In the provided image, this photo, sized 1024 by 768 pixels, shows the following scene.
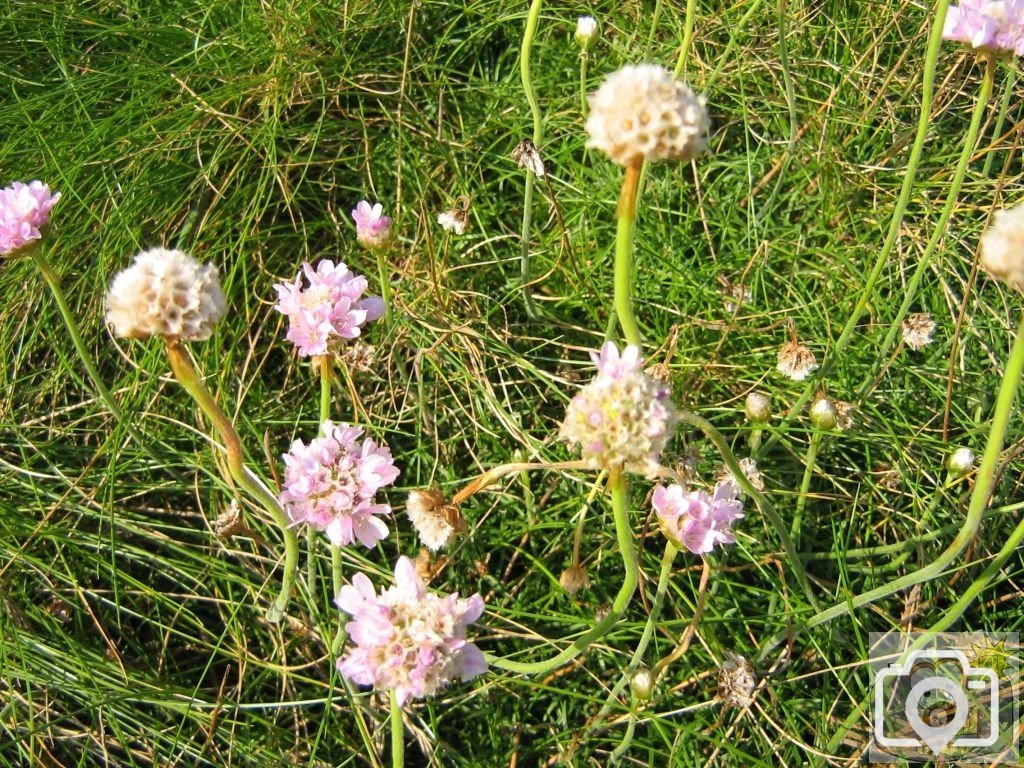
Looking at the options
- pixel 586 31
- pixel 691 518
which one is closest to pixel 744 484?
pixel 691 518

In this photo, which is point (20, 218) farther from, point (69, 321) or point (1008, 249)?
point (1008, 249)

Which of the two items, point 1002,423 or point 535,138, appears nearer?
point 1002,423

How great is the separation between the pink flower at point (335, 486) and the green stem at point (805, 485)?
603mm

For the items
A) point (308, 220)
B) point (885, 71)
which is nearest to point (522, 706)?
point (308, 220)

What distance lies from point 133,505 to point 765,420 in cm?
104

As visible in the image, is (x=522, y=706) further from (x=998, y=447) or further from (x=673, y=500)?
(x=998, y=447)

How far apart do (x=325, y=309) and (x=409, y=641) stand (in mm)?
426

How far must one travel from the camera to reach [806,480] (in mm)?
1287

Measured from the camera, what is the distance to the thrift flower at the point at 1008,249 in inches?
Answer: 28.6

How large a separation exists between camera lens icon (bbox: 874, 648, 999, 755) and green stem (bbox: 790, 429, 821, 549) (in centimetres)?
23

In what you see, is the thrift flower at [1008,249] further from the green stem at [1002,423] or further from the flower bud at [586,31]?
the flower bud at [586,31]

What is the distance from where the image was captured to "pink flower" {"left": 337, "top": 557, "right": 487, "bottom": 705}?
2.82ft

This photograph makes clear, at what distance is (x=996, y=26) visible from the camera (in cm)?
112

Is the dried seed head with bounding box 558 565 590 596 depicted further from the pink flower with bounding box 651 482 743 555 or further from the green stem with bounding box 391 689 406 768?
the green stem with bounding box 391 689 406 768
